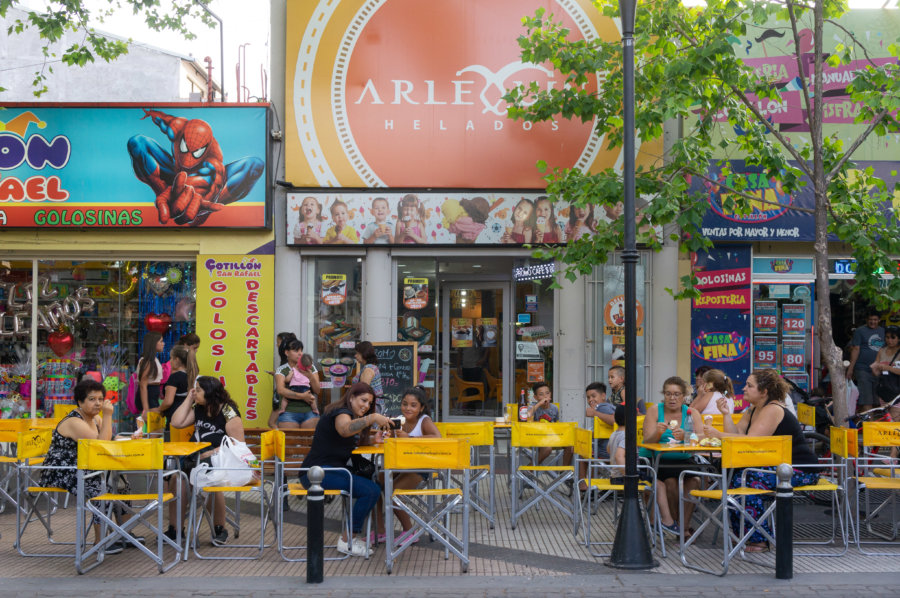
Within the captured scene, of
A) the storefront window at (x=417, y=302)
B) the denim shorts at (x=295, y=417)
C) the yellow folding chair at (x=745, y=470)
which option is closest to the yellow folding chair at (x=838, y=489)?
the yellow folding chair at (x=745, y=470)

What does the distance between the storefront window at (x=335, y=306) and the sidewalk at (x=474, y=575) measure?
4.72 m

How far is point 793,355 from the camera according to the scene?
12641 millimetres

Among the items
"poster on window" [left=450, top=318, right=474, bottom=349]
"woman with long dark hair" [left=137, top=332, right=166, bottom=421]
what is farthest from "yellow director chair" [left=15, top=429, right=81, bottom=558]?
"poster on window" [left=450, top=318, right=474, bottom=349]

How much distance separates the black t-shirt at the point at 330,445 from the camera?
7598mm

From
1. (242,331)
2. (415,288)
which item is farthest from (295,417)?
(415,288)

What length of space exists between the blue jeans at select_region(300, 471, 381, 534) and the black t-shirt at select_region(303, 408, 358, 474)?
15cm

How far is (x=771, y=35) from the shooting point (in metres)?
12.6

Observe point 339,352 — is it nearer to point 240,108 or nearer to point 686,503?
point 240,108

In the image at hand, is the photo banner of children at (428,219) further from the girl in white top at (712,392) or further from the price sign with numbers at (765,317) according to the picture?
the girl in white top at (712,392)

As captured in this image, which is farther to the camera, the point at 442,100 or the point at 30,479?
the point at 442,100

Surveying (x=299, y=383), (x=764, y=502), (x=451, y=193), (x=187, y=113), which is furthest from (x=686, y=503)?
(x=187, y=113)

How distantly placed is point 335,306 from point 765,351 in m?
6.35

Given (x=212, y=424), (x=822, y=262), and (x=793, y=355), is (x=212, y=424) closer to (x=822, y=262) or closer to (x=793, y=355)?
(x=822, y=262)

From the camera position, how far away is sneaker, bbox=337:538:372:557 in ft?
24.1
